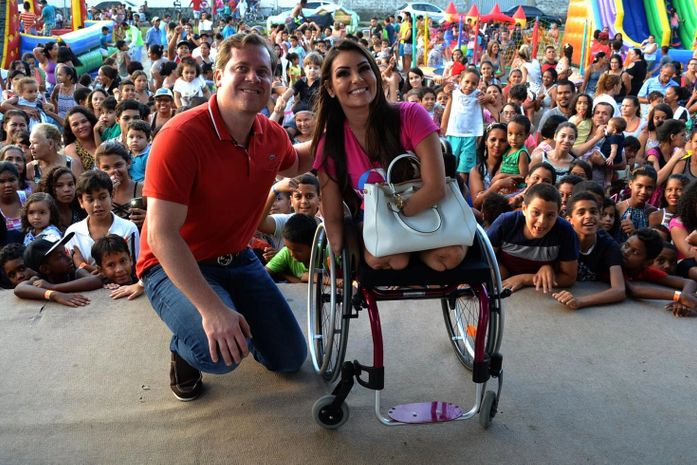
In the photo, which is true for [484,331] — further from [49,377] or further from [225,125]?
[49,377]

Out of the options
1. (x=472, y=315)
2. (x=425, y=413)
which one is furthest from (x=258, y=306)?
(x=472, y=315)

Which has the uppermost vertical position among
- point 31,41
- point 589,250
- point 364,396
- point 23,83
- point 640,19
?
point 640,19

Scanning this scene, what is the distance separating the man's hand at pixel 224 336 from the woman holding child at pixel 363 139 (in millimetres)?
513

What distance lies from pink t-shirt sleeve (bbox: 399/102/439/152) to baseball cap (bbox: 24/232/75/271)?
2250 mm

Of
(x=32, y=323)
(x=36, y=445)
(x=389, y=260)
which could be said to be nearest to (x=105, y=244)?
(x=32, y=323)

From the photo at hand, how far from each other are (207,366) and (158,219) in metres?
0.59

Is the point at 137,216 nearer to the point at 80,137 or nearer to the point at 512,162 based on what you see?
the point at 80,137

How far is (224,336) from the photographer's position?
6.56 ft

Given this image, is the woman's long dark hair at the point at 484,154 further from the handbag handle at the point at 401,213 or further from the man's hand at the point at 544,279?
the handbag handle at the point at 401,213

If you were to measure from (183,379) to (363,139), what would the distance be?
118cm

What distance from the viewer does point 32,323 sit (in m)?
3.05

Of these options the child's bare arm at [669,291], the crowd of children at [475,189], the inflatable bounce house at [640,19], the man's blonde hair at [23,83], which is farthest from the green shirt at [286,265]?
the inflatable bounce house at [640,19]

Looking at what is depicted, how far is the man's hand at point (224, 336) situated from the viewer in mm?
1998

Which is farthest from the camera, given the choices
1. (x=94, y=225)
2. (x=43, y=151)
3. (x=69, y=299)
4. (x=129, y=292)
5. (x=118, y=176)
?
(x=43, y=151)
